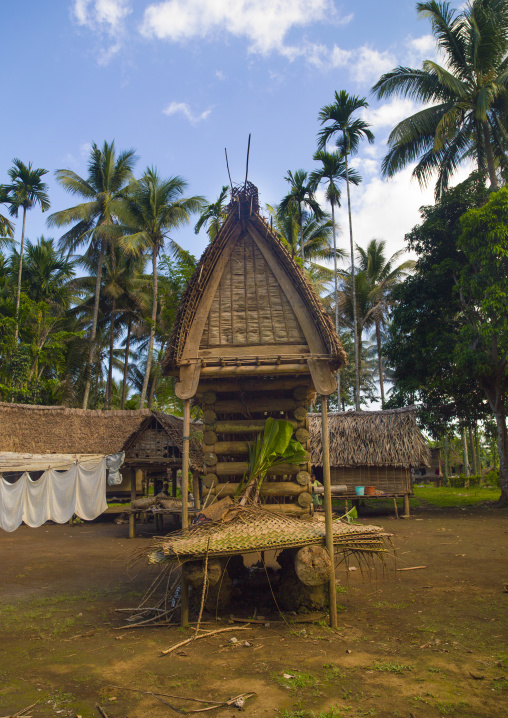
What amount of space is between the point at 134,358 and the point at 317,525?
38412mm

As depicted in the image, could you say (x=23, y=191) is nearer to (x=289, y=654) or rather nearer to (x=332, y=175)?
(x=332, y=175)

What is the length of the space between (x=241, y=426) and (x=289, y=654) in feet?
11.9

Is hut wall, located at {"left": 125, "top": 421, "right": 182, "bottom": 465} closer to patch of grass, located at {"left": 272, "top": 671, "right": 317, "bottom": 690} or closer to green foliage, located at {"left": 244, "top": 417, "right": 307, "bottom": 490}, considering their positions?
green foliage, located at {"left": 244, "top": 417, "right": 307, "bottom": 490}

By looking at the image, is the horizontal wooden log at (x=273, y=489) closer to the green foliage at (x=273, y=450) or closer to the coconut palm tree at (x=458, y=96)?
the green foliage at (x=273, y=450)

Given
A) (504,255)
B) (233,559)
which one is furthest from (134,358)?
(233,559)

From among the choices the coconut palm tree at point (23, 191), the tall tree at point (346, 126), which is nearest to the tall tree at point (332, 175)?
the tall tree at point (346, 126)

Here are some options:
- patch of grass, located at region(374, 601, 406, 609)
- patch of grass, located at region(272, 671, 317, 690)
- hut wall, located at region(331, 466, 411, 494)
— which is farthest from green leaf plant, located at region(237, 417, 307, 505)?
hut wall, located at region(331, 466, 411, 494)

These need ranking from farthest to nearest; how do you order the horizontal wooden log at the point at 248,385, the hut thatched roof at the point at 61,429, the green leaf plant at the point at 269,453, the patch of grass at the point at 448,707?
the hut thatched roof at the point at 61,429
the horizontal wooden log at the point at 248,385
the green leaf plant at the point at 269,453
the patch of grass at the point at 448,707

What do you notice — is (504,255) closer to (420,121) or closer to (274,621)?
(420,121)

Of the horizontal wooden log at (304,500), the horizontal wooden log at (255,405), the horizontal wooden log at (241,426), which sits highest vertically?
the horizontal wooden log at (255,405)

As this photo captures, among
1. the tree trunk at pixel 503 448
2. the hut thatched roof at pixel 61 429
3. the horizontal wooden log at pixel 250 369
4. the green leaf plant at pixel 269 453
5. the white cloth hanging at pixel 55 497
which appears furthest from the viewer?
the hut thatched roof at pixel 61 429

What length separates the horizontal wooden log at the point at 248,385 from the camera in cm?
845

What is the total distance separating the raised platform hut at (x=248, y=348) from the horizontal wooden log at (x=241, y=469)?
16mm

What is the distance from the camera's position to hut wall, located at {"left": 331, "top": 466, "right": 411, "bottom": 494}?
18.3 metres
